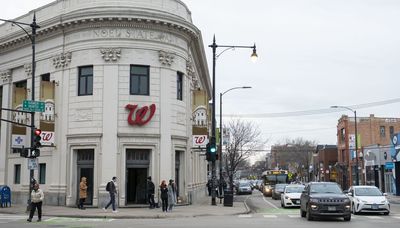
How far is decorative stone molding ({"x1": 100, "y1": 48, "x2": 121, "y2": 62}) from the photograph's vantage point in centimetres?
2959

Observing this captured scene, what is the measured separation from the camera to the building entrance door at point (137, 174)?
97.5 feet

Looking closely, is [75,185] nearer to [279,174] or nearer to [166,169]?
[166,169]

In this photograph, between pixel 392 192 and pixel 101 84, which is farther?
pixel 392 192

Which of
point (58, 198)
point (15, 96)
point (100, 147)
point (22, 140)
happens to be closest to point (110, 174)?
point (100, 147)

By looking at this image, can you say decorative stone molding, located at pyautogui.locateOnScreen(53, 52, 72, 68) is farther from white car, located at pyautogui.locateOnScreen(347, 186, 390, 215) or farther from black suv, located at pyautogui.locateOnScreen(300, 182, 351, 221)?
white car, located at pyautogui.locateOnScreen(347, 186, 390, 215)

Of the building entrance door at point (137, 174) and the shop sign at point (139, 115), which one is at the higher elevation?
the shop sign at point (139, 115)

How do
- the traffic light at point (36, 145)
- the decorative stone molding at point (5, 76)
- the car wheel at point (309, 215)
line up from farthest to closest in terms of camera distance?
Answer: the decorative stone molding at point (5, 76) < the traffic light at point (36, 145) < the car wheel at point (309, 215)

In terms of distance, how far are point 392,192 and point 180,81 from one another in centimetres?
3062

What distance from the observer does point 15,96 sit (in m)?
33.4

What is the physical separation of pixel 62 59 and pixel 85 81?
2099mm

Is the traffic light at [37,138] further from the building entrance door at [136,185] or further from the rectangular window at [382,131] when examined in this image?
the rectangular window at [382,131]

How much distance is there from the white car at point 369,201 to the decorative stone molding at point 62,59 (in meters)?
17.7

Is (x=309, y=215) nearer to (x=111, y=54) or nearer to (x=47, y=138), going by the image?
(x=111, y=54)

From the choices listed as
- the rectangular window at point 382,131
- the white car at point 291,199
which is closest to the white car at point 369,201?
the white car at point 291,199
